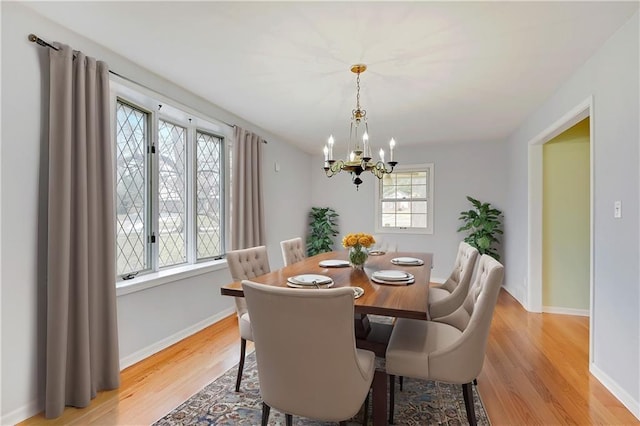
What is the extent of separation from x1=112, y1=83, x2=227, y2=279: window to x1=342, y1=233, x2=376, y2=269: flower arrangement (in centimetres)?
182

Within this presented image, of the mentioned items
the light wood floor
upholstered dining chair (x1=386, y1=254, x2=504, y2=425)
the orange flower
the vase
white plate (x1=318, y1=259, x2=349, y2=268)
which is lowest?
the light wood floor

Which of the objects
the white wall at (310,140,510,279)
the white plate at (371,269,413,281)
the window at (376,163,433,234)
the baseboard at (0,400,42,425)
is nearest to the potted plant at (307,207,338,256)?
the white wall at (310,140,510,279)

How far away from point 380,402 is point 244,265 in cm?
127

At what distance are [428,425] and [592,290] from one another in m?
1.67

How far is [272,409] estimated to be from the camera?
2018mm

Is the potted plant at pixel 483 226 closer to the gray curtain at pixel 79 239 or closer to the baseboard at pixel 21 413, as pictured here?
the gray curtain at pixel 79 239

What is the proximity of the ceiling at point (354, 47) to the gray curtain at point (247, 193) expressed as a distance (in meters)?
0.52

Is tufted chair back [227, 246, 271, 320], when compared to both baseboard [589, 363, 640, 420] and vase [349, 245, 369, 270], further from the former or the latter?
baseboard [589, 363, 640, 420]

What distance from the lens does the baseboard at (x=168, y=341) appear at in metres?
2.55

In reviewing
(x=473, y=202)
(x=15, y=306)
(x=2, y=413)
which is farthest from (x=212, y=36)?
(x=473, y=202)

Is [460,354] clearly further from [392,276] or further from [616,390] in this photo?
[616,390]

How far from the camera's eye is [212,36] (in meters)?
2.13

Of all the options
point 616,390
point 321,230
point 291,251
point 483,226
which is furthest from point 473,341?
point 321,230

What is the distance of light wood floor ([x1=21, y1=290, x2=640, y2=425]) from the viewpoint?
6.31ft
